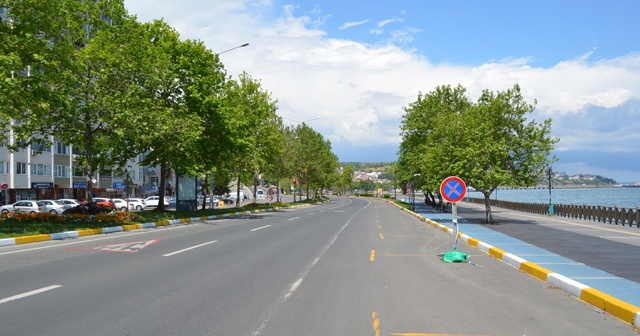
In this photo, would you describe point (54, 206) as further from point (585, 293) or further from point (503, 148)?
point (585, 293)

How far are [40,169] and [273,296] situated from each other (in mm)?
54705

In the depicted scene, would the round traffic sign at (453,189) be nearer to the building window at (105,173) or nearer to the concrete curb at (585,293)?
the concrete curb at (585,293)

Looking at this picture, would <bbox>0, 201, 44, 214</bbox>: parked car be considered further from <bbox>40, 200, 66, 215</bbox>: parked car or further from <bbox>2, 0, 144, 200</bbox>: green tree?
<bbox>2, 0, 144, 200</bbox>: green tree

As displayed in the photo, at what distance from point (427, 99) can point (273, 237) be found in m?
37.8

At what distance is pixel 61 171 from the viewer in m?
58.7

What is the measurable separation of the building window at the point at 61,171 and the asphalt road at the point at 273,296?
48.8 metres

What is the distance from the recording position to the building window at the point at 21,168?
51062 millimetres

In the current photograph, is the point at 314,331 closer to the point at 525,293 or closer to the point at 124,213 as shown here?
the point at 525,293

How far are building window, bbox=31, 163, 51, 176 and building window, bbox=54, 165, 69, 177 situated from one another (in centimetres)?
164

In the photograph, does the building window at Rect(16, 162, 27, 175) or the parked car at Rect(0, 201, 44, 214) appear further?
the building window at Rect(16, 162, 27, 175)

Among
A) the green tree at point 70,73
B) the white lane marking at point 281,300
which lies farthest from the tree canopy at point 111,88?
the white lane marking at point 281,300

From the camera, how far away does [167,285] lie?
9008 millimetres

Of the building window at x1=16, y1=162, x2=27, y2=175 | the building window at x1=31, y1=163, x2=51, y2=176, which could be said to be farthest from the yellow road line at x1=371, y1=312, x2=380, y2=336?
the building window at x1=31, y1=163, x2=51, y2=176

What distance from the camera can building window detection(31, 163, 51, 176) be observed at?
176ft
